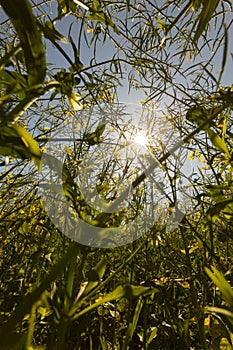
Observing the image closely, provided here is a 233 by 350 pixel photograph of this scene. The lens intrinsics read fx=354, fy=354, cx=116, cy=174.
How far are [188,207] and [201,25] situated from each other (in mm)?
982

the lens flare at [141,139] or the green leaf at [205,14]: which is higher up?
the lens flare at [141,139]

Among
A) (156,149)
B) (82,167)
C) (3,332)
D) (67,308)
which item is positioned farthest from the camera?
(156,149)

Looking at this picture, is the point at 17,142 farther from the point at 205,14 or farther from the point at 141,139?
the point at 141,139

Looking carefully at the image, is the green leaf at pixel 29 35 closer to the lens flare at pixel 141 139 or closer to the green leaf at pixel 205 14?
the green leaf at pixel 205 14

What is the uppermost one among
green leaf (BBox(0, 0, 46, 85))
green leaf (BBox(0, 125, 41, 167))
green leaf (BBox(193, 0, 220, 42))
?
green leaf (BBox(193, 0, 220, 42))

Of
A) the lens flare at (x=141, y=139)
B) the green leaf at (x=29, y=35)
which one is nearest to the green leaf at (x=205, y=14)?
the green leaf at (x=29, y=35)

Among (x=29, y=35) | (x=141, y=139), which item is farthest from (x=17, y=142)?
(x=141, y=139)

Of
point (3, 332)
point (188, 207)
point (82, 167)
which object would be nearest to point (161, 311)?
point (188, 207)

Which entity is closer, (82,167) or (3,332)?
(3,332)

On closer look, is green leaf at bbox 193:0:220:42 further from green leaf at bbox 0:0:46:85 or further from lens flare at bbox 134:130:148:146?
lens flare at bbox 134:130:148:146

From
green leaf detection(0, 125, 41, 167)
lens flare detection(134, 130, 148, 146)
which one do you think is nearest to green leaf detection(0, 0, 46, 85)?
green leaf detection(0, 125, 41, 167)

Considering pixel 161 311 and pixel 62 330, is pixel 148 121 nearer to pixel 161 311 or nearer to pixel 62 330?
pixel 161 311

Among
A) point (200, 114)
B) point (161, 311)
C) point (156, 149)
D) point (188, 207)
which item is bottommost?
point (161, 311)

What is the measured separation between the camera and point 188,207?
1.26m
